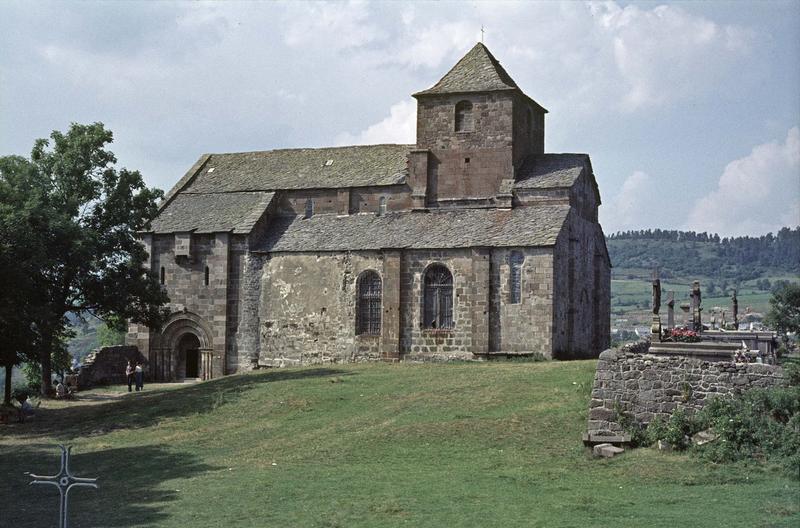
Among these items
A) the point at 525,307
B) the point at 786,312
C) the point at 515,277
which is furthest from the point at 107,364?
the point at 786,312

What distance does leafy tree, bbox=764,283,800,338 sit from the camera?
70.8 m

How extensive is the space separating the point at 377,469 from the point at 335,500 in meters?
3.16

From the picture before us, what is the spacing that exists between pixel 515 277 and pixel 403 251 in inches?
225

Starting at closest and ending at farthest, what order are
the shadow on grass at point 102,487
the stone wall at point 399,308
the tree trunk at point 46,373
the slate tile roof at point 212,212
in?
1. the shadow on grass at point 102,487
2. the stone wall at point 399,308
3. the tree trunk at point 46,373
4. the slate tile roof at point 212,212

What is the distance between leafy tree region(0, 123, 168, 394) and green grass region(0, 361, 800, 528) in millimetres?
6108

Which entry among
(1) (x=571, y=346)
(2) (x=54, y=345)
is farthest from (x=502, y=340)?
(2) (x=54, y=345)

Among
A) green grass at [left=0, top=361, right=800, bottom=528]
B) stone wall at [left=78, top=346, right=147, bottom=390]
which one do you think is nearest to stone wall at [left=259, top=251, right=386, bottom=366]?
stone wall at [left=78, top=346, right=147, bottom=390]

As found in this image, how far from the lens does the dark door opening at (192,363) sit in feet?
162

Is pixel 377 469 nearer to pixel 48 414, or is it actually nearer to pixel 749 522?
pixel 749 522

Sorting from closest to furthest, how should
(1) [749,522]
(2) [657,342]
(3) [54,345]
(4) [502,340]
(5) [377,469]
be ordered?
(1) [749,522]
(5) [377,469]
(2) [657,342]
(4) [502,340]
(3) [54,345]

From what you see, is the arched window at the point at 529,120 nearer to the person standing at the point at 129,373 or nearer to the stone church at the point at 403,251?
the stone church at the point at 403,251

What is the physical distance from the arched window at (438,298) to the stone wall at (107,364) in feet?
52.9

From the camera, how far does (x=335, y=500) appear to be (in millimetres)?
19234

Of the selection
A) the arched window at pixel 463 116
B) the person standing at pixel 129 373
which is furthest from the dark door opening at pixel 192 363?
the arched window at pixel 463 116
